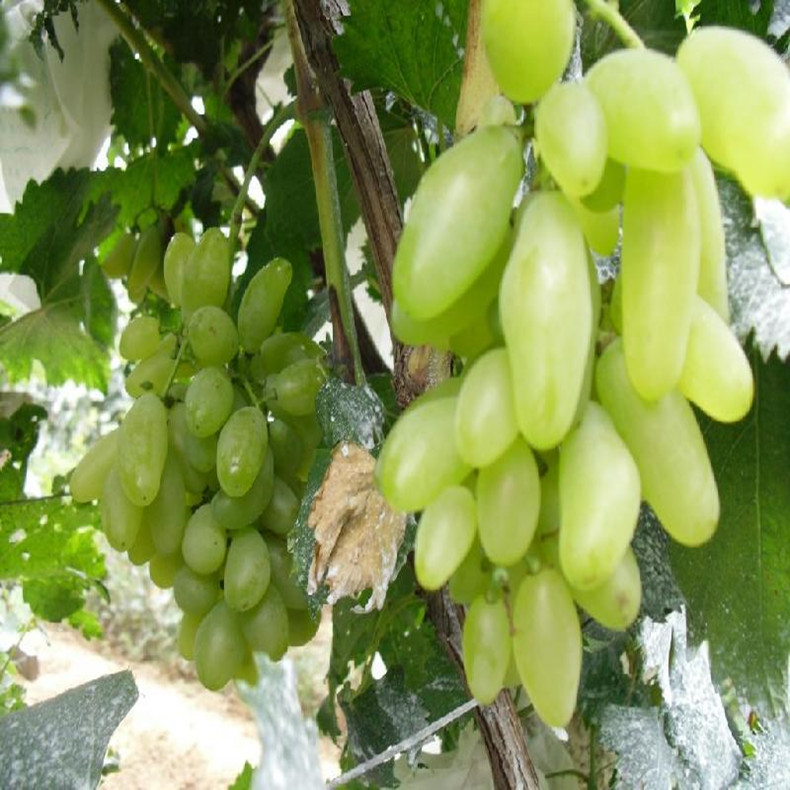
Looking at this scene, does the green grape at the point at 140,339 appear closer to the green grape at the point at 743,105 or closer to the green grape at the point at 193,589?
the green grape at the point at 193,589

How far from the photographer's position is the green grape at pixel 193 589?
0.60 meters

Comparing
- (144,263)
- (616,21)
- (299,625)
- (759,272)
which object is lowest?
(299,625)

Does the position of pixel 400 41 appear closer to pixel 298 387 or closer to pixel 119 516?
pixel 298 387

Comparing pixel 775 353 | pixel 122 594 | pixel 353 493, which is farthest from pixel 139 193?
pixel 122 594

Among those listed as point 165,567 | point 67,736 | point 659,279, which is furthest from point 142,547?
point 659,279

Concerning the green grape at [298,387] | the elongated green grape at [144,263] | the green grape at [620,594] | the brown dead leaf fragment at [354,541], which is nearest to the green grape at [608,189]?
the green grape at [620,594]

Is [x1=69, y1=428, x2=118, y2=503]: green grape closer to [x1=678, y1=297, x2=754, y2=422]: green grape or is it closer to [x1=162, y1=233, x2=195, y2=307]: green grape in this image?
[x1=162, y1=233, x2=195, y2=307]: green grape

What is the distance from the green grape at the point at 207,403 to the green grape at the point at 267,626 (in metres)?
0.11

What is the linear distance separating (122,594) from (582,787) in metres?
4.02

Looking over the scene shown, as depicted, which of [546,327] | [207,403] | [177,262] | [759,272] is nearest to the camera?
[546,327]

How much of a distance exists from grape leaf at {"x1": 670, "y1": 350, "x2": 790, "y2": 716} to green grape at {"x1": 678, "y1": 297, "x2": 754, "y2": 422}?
11 centimetres

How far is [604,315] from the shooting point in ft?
1.01

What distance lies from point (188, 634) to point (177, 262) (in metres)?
0.24

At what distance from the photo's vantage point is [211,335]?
60 centimetres
